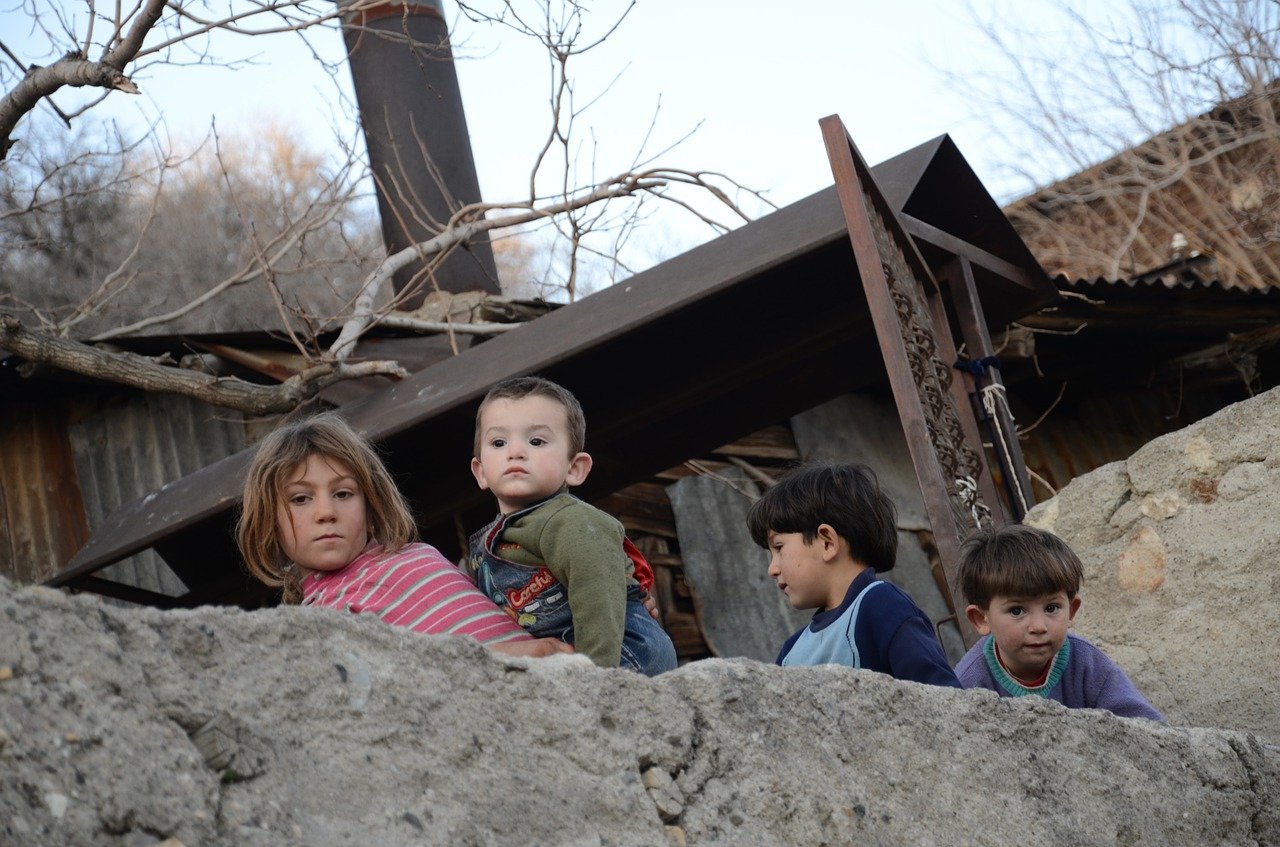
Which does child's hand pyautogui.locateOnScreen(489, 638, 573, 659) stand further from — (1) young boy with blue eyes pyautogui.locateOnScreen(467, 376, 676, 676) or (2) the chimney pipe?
(2) the chimney pipe

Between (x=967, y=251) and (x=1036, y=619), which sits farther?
(x=967, y=251)

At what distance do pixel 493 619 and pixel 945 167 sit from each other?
9.66ft

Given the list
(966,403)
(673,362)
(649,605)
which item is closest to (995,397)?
(966,403)

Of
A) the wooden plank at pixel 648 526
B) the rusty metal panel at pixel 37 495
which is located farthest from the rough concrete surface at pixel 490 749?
the rusty metal panel at pixel 37 495

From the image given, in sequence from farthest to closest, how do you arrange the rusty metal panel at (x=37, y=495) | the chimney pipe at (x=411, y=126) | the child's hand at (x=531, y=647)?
the chimney pipe at (x=411, y=126) < the rusty metal panel at (x=37, y=495) < the child's hand at (x=531, y=647)

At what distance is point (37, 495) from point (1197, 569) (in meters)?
5.18

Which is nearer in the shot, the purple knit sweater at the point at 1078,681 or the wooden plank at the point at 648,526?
the purple knit sweater at the point at 1078,681

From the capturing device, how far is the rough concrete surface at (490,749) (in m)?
1.34

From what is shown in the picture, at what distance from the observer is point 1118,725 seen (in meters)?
2.25

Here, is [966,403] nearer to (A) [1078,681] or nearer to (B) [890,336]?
(B) [890,336]

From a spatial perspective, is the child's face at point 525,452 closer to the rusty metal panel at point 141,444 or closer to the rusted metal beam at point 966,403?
the rusted metal beam at point 966,403

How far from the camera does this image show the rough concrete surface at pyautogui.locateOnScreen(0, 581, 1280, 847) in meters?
1.34

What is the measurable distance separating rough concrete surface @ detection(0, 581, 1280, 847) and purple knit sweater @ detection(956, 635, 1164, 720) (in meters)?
0.60

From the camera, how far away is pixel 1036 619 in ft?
9.77
